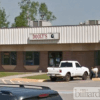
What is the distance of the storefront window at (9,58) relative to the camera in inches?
1697

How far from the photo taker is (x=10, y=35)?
39906mm

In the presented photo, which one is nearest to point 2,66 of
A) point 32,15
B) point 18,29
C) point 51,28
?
point 18,29

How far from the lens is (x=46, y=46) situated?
40.7 m

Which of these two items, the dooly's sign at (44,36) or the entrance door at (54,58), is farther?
the entrance door at (54,58)

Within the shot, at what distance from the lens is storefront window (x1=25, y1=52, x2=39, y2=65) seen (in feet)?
138

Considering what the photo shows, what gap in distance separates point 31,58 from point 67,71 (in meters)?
16.1

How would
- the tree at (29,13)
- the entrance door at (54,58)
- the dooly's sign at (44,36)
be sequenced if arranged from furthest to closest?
the tree at (29,13), the entrance door at (54,58), the dooly's sign at (44,36)

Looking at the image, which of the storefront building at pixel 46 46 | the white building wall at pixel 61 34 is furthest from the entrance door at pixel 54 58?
the white building wall at pixel 61 34

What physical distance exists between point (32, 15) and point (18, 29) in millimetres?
47961

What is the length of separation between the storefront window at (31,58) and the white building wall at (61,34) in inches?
133

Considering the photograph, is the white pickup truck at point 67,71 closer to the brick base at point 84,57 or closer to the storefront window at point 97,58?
the brick base at point 84,57

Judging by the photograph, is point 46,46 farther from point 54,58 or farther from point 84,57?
point 84,57

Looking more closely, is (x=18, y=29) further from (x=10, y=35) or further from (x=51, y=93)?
(x=51, y=93)

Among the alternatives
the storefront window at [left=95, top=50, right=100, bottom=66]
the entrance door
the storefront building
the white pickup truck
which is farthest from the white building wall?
the white pickup truck
